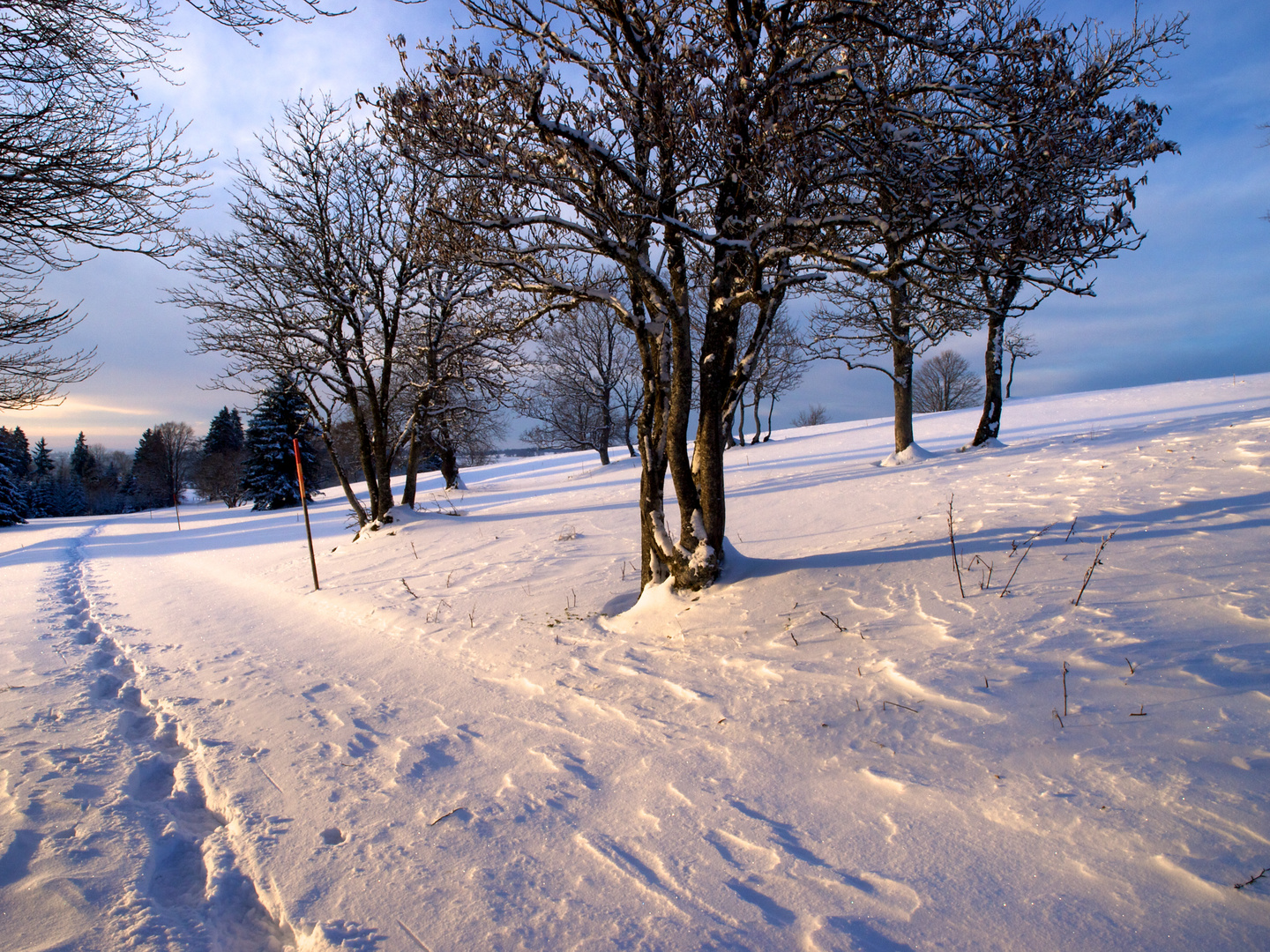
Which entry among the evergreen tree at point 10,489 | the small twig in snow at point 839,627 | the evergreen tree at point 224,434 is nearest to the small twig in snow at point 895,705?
the small twig in snow at point 839,627

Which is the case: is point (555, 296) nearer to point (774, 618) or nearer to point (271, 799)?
point (774, 618)

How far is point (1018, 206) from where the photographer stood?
14.4 ft

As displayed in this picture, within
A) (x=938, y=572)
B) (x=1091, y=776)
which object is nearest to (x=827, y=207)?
(x=938, y=572)

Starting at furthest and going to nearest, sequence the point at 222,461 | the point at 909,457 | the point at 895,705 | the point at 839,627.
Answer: the point at 222,461 → the point at 909,457 → the point at 839,627 → the point at 895,705

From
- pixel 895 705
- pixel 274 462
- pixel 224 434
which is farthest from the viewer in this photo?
pixel 224 434

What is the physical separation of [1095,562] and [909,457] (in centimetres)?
937

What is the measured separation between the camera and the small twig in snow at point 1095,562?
420cm

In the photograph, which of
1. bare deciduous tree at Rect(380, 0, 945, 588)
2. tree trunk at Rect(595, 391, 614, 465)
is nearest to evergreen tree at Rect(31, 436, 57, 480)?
tree trunk at Rect(595, 391, 614, 465)

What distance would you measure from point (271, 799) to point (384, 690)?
160cm

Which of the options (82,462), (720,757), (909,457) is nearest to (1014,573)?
(720,757)

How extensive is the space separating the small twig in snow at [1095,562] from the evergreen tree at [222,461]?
54.5 metres

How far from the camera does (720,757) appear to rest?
10.9 feet

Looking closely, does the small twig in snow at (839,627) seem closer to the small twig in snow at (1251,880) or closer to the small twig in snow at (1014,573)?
the small twig in snow at (1014,573)

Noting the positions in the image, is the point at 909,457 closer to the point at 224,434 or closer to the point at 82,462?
the point at 224,434
